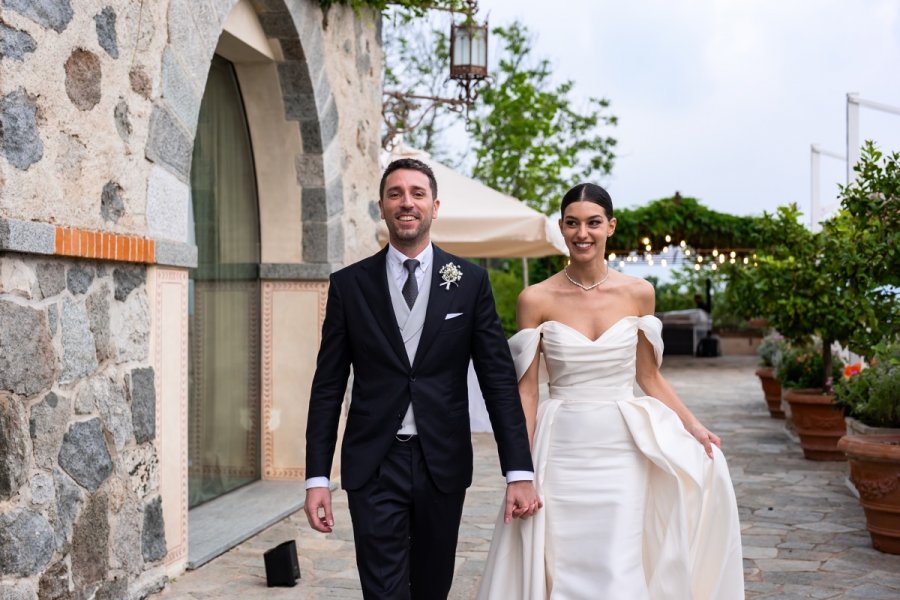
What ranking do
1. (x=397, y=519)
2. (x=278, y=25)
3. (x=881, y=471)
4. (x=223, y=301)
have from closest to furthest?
(x=397, y=519), (x=881, y=471), (x=278, y=25), (x=223, y=301)

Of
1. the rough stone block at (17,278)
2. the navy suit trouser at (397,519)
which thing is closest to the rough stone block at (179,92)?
the rough stone block at (17,278)

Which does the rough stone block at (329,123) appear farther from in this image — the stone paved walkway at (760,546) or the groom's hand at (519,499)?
the groom's hand at (519,499)

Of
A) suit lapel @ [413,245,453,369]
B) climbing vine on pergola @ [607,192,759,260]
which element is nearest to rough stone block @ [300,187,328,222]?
suit lapel @ [413,245,453,369]

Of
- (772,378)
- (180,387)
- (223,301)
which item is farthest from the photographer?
(772,378)

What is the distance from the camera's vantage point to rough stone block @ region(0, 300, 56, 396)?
3.48m

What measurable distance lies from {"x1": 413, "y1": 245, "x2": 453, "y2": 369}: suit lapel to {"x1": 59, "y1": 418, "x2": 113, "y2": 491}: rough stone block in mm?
1654

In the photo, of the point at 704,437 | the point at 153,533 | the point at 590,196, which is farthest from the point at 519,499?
the point at 153,533

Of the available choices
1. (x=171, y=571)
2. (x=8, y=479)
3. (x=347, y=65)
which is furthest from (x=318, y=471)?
(x=347, y=65)

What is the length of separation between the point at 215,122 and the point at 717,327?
22.7 metres

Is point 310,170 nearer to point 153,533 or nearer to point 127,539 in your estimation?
point 153,533

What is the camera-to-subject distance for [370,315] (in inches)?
118

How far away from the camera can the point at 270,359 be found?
705 cm

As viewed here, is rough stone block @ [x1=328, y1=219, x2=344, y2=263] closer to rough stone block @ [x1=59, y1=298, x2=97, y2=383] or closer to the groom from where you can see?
rough stone block @ [x1=59, y1=298, x2=97, y2=383]

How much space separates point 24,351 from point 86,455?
59 cm
